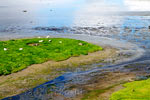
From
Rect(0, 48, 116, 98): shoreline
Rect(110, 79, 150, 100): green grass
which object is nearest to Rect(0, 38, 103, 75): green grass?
Rect(0, 48, 116, 98): shoreline

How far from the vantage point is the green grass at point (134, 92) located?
48.6 ft

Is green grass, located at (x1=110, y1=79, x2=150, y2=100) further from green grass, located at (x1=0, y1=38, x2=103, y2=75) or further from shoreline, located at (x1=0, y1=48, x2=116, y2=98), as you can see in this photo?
green grass, located at (x1=0, y1=38, x2=103, y2=75)

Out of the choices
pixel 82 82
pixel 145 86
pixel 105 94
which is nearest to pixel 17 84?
pixel 82 82

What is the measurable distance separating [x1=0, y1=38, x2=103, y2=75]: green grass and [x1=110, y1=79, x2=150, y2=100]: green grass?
37.2 feet

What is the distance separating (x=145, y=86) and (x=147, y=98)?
7.71 ft

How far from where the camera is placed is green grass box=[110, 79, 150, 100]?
14.8m

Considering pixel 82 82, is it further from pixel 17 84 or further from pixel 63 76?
pixel 17 84

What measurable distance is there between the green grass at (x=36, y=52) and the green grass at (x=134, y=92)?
11.3 meters

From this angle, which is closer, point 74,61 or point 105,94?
point 105,94

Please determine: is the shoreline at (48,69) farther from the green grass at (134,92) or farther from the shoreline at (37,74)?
the green grass at (134,92)

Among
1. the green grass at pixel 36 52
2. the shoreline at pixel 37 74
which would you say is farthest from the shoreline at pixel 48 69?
the green grass at pixel 36 52

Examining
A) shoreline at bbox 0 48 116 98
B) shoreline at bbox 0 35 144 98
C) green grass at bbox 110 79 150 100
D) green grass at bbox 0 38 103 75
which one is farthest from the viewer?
green grass at bbox 0 38 103 75

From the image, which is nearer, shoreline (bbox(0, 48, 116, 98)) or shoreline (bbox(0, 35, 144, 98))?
shoreline (bbox(0, 48, 116, 98))

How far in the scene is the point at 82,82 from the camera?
62.4 feet
